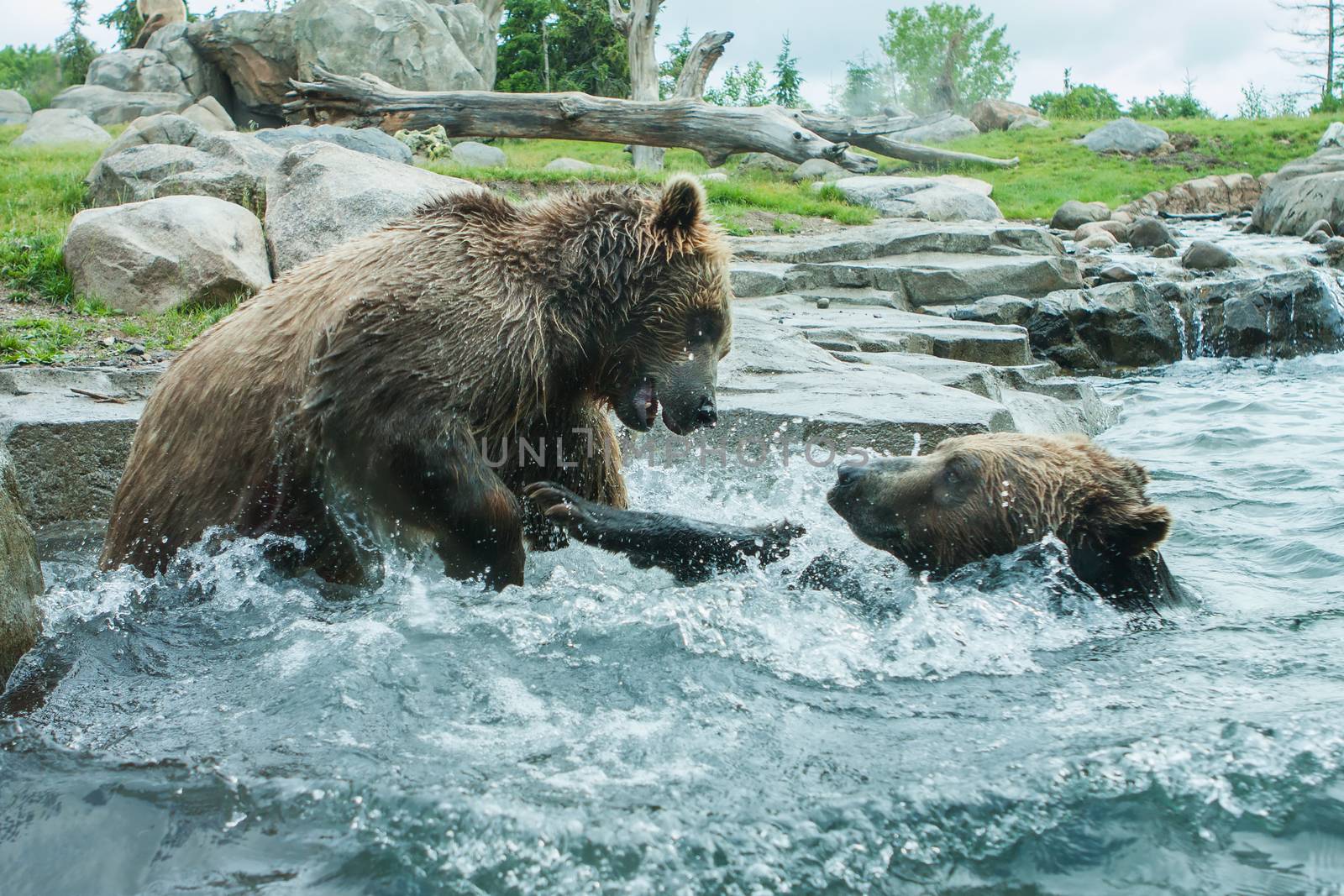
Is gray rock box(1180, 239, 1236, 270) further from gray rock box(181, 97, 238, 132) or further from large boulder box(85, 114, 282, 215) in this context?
gray rock box(181, 97, 238, 132)

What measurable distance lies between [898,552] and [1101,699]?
1026 millimetres

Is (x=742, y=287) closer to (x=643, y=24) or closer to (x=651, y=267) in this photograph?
(x=651, y=267)

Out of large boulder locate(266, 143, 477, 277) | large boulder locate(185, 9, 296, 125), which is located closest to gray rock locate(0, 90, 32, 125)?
large boulder locate(185, 9, 296, 125)

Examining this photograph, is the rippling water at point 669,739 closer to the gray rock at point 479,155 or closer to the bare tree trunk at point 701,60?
the gray rock at point 479,155

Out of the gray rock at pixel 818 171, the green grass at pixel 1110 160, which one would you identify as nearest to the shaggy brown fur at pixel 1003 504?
the gray rock at pixel 818 171

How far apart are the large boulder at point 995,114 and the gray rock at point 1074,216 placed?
1676 cm

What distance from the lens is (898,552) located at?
4.00 metres

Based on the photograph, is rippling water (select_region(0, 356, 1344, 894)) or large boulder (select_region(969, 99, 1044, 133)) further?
large boulder (select_region(969, 99, 1044, 133))

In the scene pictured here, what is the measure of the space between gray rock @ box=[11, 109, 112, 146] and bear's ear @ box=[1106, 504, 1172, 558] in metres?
18.7

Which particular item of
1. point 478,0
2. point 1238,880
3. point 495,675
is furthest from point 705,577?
point 478,0

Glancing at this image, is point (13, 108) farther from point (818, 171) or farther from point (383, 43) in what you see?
point (818, 171)

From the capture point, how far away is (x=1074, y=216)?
1998cm

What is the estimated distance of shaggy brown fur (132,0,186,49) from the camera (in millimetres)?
32312

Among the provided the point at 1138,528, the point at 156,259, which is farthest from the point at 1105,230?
the point at 1138,528
